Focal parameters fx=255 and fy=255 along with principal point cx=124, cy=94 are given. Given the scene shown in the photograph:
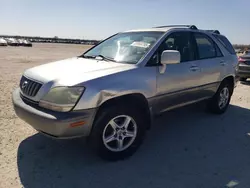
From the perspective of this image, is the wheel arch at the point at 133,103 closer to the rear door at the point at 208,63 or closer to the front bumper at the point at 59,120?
the front bumper at the point at 59,120

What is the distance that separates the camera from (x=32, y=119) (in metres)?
3.14

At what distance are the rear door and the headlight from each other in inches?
101

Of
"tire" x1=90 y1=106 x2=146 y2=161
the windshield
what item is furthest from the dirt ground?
the windshield

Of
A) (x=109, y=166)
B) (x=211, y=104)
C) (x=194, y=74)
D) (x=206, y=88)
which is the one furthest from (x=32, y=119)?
(x=211, y=104)


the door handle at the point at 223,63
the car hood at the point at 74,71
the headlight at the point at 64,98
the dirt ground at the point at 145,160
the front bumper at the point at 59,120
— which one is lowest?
the dirt ground at the point at 145,160

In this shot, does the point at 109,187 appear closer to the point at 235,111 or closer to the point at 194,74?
the point at 194,74

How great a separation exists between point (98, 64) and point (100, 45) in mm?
1248

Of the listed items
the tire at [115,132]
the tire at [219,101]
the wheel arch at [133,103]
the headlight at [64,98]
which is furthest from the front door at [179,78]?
the headlight at [64,98]

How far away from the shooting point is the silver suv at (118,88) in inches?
119

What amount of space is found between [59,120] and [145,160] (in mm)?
1380

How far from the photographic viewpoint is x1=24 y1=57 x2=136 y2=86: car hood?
3.15 metres

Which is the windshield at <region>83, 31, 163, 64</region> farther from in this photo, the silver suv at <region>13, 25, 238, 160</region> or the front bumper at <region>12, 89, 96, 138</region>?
the front bumper at <region>12, 89, 96, 138</region>

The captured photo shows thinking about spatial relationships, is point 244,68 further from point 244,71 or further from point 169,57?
point 169,57

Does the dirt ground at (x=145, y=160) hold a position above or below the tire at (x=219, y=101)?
below
